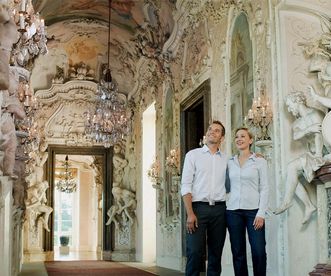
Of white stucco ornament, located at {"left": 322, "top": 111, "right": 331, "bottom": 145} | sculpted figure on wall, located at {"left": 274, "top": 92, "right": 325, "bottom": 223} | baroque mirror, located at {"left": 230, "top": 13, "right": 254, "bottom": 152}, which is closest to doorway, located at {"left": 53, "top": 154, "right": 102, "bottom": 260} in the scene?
baroque mirror, located at {"left": 230, "top": 13, "right": 254, "bottom": 152}

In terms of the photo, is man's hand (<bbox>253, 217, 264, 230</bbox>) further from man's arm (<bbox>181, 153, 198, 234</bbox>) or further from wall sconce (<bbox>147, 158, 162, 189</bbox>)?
wall sconce (<bbox>147, 158, 162, 189</bbox>)

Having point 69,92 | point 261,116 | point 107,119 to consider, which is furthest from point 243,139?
point 69,92

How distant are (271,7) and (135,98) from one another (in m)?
12.9

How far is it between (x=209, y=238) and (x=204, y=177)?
21.8 inches

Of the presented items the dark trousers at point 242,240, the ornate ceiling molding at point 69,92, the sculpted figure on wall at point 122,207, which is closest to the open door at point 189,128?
the sculpted figure on wall at point 122,207

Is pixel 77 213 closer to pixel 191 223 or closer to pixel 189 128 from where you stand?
pixel 189 128

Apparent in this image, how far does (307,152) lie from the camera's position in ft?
27.4

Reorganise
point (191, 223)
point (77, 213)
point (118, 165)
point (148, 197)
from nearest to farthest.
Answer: point (191, 223)
point (148, 197)
point (118, 165)
point (77, 213)

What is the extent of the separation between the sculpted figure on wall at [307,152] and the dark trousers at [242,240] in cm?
206

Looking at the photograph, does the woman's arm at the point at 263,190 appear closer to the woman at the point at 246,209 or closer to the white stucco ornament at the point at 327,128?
the woman at the point at 246,209

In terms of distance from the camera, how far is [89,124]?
18078mm

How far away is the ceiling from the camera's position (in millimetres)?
17312

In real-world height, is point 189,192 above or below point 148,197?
below

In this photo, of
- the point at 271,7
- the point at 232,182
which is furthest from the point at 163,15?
the point at 232,182
